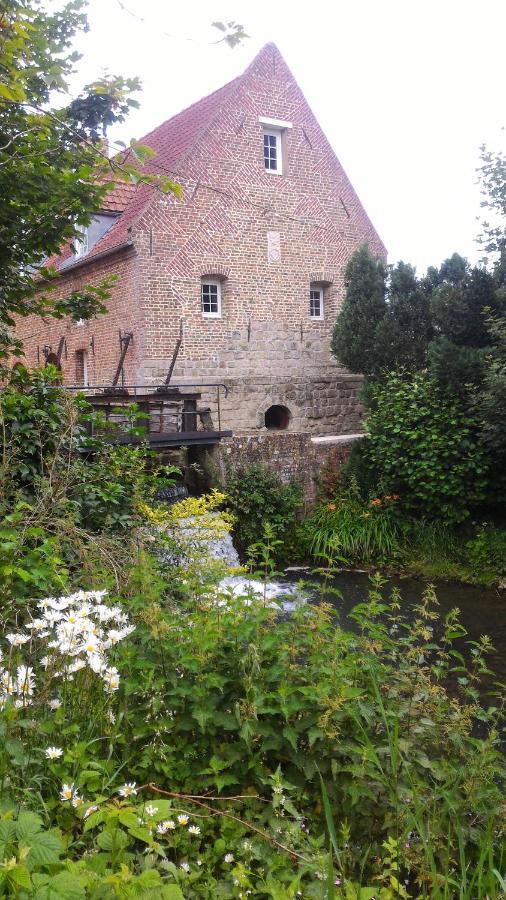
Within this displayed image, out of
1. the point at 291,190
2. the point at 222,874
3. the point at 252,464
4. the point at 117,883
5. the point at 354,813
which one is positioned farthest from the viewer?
the point at 291,190

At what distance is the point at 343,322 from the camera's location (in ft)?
45.6

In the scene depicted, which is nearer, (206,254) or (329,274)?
(206,254)

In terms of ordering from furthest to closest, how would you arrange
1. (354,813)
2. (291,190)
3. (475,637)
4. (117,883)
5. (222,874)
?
1. (291,190)
2. (475,637)
3. (354,813)
4. (222,874)
5. (117,883)

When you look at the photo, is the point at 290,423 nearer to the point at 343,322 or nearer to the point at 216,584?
the point at 343,322

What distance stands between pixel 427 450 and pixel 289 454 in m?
2.51

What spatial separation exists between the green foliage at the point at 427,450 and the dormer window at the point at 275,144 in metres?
7.07

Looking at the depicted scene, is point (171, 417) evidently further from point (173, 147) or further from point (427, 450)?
point (173, 147)

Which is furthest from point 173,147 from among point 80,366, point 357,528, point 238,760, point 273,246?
point 238,760

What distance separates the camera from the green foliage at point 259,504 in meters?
10.9

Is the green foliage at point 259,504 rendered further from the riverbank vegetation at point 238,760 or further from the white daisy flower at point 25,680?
the white daisy flower at point 25,680

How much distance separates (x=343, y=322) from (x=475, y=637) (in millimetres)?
7807

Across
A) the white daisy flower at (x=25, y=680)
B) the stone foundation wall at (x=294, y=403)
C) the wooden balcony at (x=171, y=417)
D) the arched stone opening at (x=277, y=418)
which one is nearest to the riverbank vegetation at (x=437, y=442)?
the stone foundation wall at (x=294, y=403)

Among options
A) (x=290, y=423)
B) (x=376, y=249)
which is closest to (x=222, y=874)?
(x=290, y=423)

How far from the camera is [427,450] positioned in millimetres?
10531
